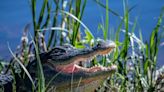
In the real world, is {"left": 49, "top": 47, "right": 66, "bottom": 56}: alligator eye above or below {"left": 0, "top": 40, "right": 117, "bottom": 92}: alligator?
above

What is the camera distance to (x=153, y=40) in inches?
130

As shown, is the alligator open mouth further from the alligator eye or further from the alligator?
the alligator eye

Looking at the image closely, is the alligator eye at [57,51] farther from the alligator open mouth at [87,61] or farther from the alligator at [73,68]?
the alligator open mouth at [87,61]

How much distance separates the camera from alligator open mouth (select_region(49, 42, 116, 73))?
3504 mm

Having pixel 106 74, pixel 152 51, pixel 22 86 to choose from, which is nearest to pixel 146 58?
pixel 152 51

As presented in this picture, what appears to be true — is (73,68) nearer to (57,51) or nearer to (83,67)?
(83,67)

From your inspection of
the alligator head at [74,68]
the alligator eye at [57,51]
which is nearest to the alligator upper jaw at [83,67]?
the alligator head at [74,68]

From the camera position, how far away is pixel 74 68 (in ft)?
12.2

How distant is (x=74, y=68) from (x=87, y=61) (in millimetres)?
138

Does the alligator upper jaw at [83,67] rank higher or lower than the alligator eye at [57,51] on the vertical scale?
lower

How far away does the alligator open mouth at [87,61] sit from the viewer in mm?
3504

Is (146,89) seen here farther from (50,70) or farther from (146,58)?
(50,70)

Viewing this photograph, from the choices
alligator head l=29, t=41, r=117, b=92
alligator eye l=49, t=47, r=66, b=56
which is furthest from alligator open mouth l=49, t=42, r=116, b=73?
alligator eye l=49, t=47, r=66, b=56

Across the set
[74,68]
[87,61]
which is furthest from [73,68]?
[87,61]
